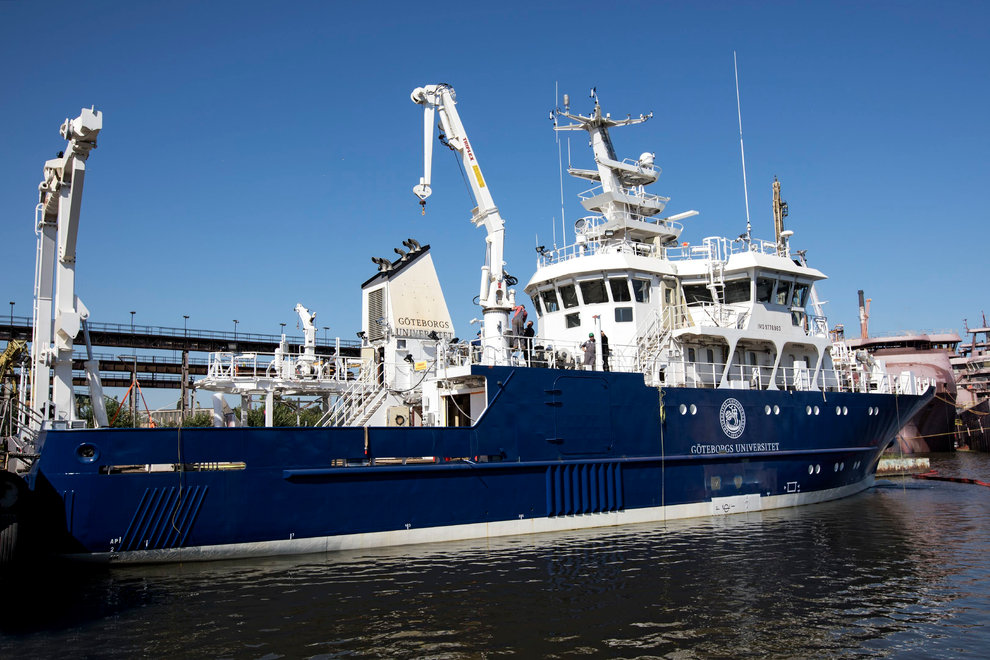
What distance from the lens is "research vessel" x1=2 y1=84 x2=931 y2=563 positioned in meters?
11.6

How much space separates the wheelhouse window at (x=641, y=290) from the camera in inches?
706

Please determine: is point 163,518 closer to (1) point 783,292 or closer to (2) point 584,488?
(2) point 584,488

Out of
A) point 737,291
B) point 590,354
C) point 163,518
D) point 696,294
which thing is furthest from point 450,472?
point 737,291

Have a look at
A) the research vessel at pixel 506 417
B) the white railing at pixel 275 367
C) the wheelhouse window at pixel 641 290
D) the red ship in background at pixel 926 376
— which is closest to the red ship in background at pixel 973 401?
the red ship in background at pixel 926 376

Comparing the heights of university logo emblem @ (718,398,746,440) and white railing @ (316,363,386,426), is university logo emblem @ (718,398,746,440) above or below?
below

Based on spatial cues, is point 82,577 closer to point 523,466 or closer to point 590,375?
point 523,466

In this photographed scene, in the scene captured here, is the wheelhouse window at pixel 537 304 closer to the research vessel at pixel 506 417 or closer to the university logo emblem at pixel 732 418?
the research vessel at pixel 506 417

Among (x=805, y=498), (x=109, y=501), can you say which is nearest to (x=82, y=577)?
(x=109, y=501)

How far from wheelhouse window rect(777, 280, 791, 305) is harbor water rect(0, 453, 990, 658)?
7379 mm

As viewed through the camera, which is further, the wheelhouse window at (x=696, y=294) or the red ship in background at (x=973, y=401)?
the red ship in background at (x=973, y=401)

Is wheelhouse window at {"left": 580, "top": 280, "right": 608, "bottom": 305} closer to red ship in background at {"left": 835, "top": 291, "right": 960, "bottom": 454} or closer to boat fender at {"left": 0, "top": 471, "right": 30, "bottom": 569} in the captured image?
boat fender at {"left": 0, "top": 471, "right": 30, "bottom": 569}

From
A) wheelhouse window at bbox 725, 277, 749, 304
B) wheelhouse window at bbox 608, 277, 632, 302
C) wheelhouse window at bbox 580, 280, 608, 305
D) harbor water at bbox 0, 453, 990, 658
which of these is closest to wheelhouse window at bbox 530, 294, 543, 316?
wheelhouse window at bbox 580, 280, 608, 305

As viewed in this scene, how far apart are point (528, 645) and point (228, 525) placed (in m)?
6.27

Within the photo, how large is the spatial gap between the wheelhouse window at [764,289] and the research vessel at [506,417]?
0.40 feet
